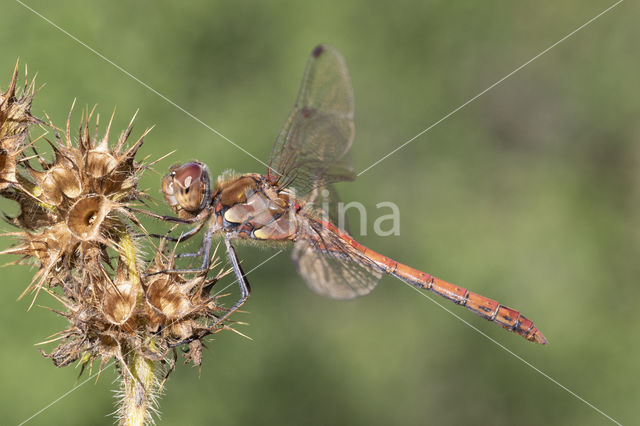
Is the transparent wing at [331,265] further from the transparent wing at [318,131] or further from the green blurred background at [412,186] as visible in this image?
the green blurred background at [412,186]

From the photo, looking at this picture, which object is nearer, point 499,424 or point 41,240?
point 41,240

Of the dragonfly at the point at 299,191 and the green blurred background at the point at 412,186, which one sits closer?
the dragonfly at the point at 299,191

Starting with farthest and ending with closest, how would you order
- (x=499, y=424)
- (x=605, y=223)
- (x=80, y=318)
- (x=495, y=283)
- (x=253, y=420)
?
(x=605, y=223) → (x=495, y=283) → (x=499, y=424) → (x=253, y=420) → (x=80, y=318)

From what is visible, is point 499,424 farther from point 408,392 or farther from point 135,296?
point 135,296

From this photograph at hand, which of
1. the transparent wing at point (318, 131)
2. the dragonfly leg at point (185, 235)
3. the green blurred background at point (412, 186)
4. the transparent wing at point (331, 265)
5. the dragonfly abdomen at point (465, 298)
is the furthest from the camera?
the green blurred background at point (412, 186)

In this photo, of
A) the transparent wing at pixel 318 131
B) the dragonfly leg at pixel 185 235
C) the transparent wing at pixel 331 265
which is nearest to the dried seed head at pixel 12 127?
the dragonfly leg at pixel 185 235

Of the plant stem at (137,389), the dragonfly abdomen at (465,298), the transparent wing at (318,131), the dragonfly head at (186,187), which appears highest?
the transparent wing at (318,131)

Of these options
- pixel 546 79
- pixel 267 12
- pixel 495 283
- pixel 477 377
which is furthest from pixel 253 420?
pixel 546 79
